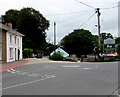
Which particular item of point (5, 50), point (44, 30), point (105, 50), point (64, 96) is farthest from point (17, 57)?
point (64, 96)

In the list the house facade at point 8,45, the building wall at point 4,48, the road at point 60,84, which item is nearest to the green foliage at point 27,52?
the house facade at point 8,45

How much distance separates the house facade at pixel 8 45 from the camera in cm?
2850

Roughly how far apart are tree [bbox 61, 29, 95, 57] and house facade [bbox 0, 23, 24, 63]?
31254 mm

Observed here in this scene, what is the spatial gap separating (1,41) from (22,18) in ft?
97.0

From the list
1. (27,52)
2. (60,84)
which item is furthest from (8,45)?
(60,84)

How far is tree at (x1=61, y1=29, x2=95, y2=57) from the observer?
64938 millimetres

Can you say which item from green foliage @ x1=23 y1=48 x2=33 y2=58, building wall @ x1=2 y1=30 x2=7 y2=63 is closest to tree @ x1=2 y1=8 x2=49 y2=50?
green foliage @ x1=23 y1=48 x2=33 y2=58

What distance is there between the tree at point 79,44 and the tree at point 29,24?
10.2 m

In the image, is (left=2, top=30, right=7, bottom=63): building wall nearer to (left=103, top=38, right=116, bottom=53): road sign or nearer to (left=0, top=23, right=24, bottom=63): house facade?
(left=0, top=23, right=24, bottom=63): house facade

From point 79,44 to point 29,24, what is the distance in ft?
63.8

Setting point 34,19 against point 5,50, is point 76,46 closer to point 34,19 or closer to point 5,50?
point 34,19

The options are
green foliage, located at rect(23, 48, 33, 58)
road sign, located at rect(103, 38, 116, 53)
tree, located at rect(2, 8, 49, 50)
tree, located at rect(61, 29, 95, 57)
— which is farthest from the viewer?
tree, located at rect(61, 29, 95, 57)

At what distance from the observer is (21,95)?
6.95 m

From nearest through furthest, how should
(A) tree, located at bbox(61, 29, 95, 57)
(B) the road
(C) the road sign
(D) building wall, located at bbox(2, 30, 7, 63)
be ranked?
(B) the road < (D) building wall, located at bbox(2, 30, 7, 63) < (C) the road sign < (A) tree, located at bbox(61, 29, 95, 57)
